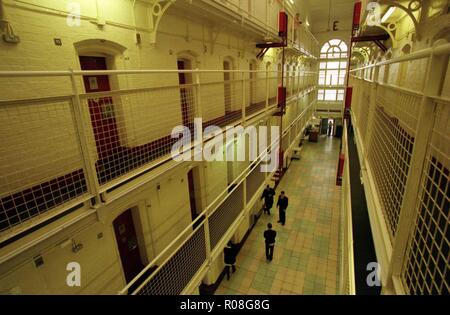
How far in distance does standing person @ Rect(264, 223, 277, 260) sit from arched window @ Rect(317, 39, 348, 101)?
17.3m

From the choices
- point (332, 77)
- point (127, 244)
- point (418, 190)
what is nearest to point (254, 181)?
point (127, 244)

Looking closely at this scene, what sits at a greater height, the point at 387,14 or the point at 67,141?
the point at 387,14

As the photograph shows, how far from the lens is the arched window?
1964 cm

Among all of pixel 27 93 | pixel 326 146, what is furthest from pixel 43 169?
pixel 326 146

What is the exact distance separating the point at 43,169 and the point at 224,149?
174 inches

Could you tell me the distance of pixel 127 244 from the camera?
443 cm

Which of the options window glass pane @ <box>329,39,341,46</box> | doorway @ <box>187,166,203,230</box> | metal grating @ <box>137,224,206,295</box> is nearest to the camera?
metal grating @ <box>137,224,206,295</box>

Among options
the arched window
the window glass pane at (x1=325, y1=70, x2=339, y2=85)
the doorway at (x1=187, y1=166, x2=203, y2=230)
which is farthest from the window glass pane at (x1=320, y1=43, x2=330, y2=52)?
the doorway at (x1=187, y1=166, x2=203, y2=230)

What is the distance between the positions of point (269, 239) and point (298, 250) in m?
1.36

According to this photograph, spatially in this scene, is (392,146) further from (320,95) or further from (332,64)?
(320,95)

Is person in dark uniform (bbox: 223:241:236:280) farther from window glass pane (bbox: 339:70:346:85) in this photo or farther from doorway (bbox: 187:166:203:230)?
window glass pane (bbox: 339:70:346:85)

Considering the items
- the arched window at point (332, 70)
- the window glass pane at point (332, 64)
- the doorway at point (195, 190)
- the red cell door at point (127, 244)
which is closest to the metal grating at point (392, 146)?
the doorway at point (195, 190)
